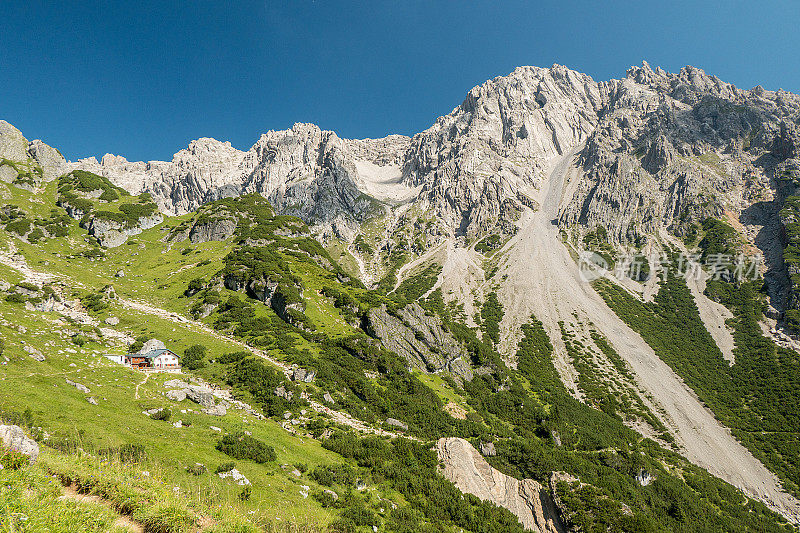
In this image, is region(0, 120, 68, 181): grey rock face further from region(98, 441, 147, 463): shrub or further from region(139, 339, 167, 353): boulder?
region(98, 441, 147, 463): shrub

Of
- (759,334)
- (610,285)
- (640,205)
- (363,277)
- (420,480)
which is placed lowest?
(420,480)

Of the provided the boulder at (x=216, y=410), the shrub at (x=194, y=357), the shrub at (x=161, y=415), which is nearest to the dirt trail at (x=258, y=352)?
the shrub at (x=194, y=357)

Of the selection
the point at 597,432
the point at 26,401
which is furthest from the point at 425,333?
the point at 26,401

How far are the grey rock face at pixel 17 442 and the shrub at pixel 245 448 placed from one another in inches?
592

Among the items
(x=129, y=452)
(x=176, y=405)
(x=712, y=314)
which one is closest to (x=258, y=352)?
(x=176, y=405)

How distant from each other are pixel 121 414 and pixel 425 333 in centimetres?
5646

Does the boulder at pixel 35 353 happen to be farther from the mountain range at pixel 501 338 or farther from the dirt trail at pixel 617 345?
the dirt trail at pixel 617 345

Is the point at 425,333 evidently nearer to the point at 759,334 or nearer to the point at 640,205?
the point at 759,334

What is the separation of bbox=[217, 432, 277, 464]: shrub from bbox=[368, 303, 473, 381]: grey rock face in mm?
39939

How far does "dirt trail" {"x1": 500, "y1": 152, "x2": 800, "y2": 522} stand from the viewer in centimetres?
6488

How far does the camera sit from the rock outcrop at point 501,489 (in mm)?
29594

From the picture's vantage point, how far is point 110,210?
377 feet

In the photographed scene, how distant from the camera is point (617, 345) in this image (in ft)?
347
